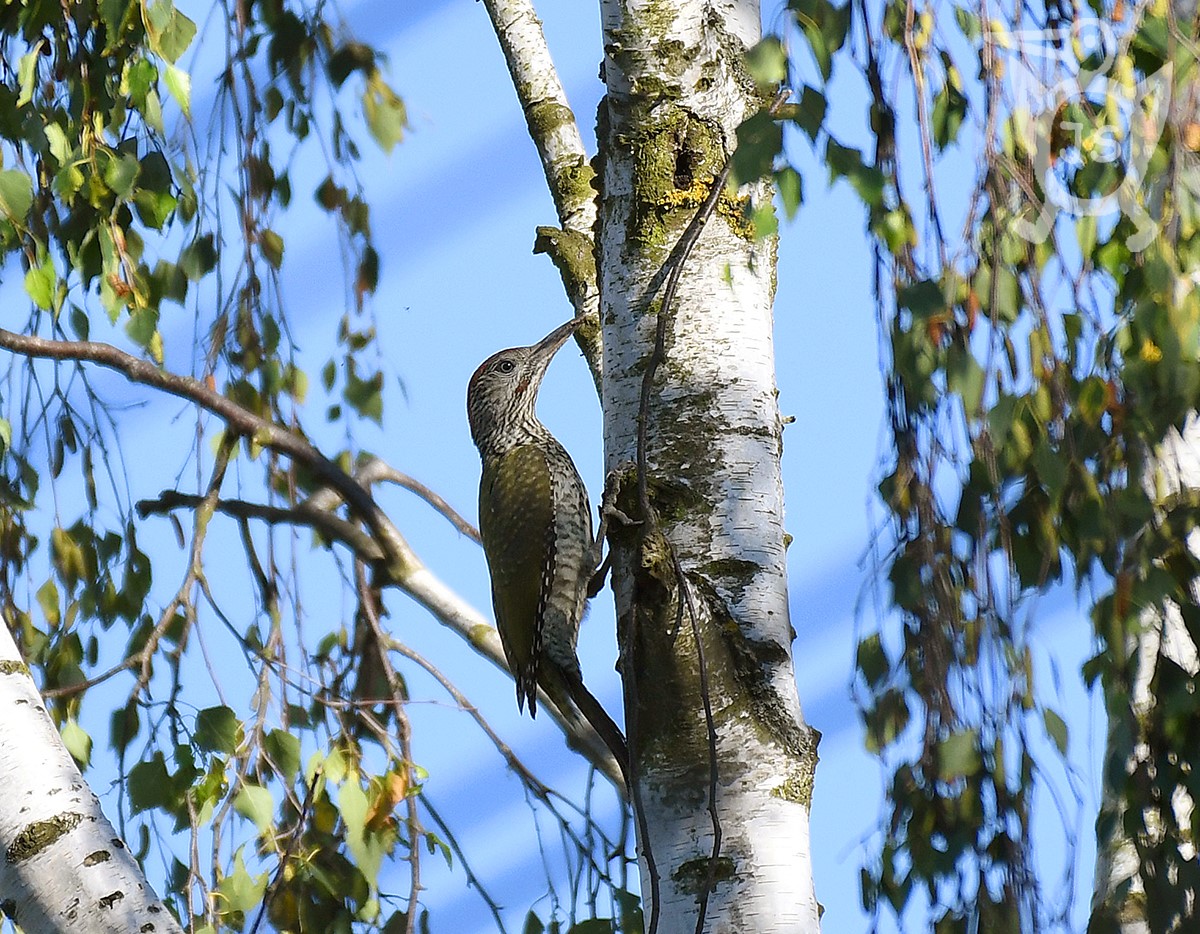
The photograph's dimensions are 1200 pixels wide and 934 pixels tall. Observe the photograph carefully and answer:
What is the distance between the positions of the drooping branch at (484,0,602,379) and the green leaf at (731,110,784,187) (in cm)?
126

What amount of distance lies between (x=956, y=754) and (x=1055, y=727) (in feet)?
0.46

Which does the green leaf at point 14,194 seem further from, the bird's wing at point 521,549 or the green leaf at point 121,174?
the bird's wing at point 521,549

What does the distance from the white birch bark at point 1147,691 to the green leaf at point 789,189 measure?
111 cm

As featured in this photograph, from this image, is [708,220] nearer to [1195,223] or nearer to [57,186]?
[1195,223]

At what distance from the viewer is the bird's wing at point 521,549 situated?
3.85m

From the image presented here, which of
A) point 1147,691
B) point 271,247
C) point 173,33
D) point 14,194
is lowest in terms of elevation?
point 1147,691

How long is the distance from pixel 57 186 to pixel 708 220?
128 centimetres

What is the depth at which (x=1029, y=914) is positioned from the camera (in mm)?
1997

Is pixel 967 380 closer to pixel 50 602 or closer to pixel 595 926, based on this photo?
pixel 595 926

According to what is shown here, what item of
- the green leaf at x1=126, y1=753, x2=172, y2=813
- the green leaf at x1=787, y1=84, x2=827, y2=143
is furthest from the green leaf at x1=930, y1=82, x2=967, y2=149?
the green leaf at x1=126, y1=753, x2=172, y2=813

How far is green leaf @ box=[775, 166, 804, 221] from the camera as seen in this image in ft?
5.34

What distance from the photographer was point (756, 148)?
1.52 meters

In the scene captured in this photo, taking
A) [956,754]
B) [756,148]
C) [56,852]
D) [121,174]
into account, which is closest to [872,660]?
[956,754]

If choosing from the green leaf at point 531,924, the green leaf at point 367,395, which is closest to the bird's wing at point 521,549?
the green leaf at point 367,395
